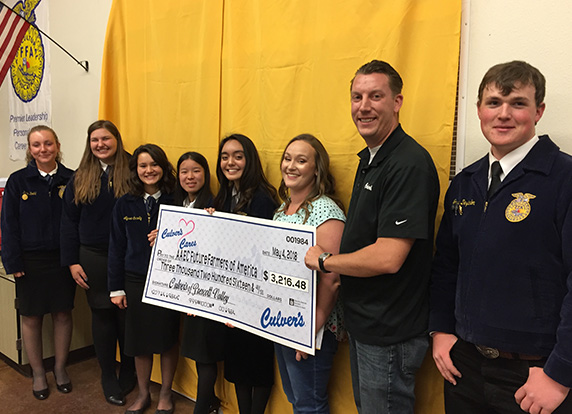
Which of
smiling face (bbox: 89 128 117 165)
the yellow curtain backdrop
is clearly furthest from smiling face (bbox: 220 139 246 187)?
smiling face (bbox: 89 128 117 165)

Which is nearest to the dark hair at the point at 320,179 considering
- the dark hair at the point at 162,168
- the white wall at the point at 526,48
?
the white wall at the point at 526,48

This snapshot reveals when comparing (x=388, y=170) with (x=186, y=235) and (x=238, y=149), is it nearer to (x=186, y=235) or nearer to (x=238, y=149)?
(x=238, y=149)

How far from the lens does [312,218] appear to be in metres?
1.73

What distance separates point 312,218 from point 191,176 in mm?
840

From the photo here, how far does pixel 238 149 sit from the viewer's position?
2.10 meters

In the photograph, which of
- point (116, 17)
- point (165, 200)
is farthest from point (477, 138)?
point (116, 17)

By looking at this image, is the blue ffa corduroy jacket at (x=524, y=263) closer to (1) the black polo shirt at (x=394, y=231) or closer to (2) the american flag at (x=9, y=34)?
(1) the black polo shirt at (x=394, y=231)

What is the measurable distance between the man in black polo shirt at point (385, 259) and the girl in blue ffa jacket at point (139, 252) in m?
1.28

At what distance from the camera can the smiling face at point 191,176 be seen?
225 centimetres

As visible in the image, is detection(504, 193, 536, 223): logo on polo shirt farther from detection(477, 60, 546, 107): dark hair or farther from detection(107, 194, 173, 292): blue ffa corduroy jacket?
detection(107, 194, 173, 292): blue ffa corduroy jacket

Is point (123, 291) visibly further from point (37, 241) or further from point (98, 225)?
point (37, 241)

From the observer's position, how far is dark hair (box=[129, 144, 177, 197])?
7.81 ft

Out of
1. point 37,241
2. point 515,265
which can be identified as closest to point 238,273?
point 515,265

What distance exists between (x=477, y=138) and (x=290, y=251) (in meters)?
0.85
